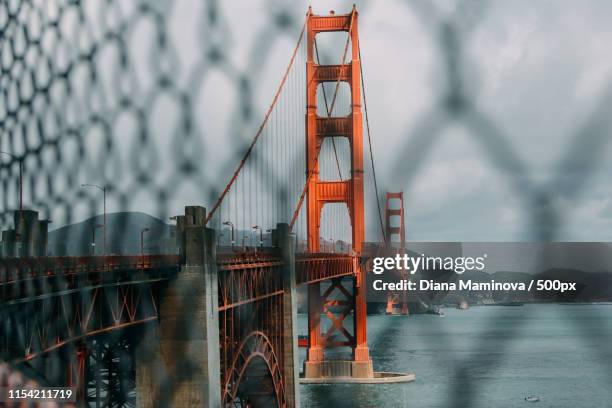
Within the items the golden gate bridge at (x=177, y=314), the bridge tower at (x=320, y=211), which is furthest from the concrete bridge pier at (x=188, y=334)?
the bridge tower at (x=320, y=211)

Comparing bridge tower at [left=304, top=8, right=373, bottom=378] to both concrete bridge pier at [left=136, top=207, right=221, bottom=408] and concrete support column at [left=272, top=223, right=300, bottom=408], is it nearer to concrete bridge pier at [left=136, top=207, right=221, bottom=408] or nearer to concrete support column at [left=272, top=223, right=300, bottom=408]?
concrete support column at [left=272, top=223, right=300, bottom=408]

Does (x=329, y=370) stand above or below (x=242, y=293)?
below

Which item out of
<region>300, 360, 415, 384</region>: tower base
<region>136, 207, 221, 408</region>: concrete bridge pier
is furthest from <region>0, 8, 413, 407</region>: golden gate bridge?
<region>300, 360, 415, 384</region>: tower base

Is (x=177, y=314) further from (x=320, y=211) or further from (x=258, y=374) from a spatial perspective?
(x=320, y=211)

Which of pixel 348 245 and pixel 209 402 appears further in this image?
pixel 348 245

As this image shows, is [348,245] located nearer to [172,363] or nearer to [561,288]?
[172,363]

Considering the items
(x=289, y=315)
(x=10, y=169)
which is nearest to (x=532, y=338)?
(x=289, y=315)

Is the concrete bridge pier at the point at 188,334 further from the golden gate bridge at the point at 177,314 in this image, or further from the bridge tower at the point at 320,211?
the bridge tower at the point at 320,211

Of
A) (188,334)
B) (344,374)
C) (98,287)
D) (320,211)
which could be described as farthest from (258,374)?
(344,374)

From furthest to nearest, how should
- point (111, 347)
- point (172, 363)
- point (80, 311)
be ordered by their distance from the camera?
point (111, 347), point (172, 363), point (80, 311)
